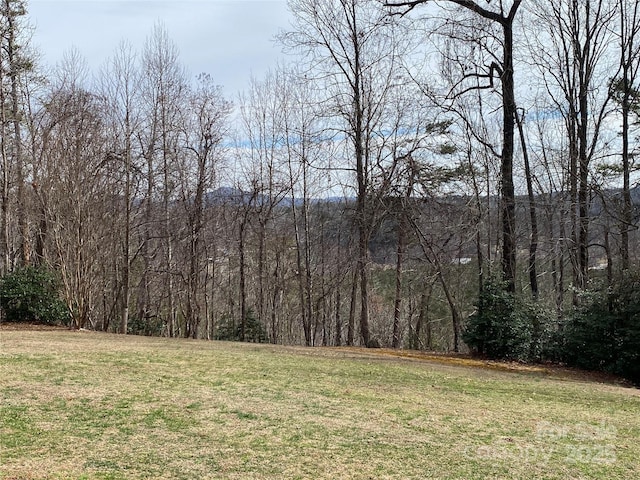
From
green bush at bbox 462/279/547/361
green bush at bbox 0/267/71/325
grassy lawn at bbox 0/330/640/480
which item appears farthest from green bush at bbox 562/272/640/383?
green bush at bbox 0/267/71/325

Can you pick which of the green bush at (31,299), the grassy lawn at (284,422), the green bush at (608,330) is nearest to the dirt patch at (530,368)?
the green bush at (608,330)

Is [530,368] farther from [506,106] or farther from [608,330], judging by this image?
[506,106]

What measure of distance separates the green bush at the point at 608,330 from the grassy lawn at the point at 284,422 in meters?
2.99

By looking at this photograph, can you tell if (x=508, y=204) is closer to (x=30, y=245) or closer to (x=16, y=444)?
(x=16, y=444)

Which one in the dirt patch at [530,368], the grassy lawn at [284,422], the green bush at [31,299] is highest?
the green bush at [31,299]

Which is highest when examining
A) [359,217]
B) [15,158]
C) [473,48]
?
[473,48]

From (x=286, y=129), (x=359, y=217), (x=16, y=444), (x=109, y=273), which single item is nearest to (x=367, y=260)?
(x=359, y=217)

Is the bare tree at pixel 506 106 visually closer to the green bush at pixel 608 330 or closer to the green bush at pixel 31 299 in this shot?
the green bush at pixel 608 330

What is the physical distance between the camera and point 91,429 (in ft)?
14.6

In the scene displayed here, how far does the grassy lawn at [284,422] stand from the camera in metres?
3.94

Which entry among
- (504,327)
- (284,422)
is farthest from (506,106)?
(284,422)

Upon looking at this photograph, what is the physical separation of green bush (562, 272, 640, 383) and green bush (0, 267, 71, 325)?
12.8 metres

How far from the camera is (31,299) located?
1295cm

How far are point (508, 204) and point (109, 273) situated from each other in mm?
14976
